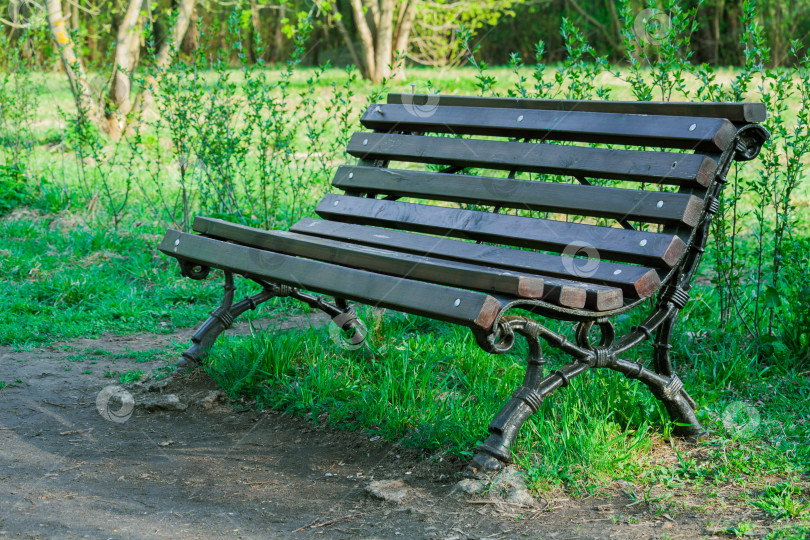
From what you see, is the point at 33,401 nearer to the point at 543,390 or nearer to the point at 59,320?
the point at 59,320

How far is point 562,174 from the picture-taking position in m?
3.23

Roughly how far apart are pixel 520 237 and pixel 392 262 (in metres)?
0.63

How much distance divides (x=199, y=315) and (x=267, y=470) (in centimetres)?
219

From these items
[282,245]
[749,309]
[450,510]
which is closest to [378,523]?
[450,510]

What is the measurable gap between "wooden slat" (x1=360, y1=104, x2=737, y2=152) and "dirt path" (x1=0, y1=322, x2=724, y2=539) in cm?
123

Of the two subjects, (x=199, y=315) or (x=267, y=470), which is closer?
(x=267, y=470)

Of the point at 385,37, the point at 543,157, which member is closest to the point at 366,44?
the point at 385,37

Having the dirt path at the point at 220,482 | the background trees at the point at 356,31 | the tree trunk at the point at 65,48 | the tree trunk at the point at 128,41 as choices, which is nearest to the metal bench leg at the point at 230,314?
the dirt path at the point at 220,482

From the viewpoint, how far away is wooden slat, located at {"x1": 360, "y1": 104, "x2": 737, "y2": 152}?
289 cm

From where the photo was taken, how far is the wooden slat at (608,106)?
2.87 m

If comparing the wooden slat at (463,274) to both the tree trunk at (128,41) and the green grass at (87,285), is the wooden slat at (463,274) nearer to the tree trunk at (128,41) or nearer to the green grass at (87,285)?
the green grass at (87,285)

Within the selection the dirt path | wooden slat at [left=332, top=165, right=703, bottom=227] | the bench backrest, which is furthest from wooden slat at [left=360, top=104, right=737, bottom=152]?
the dirt path

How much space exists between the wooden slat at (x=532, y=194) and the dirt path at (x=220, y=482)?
0.95 meters

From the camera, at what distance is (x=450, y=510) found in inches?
99.5
